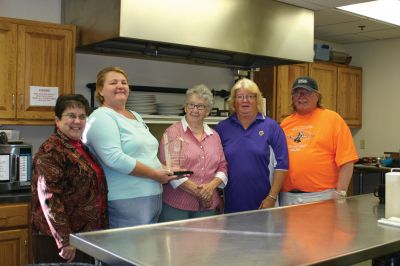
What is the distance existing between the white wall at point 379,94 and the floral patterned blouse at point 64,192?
4.42 metres

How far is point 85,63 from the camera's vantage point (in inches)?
141

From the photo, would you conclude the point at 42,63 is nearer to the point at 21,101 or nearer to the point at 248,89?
the point at 21,101

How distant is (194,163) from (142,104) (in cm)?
110

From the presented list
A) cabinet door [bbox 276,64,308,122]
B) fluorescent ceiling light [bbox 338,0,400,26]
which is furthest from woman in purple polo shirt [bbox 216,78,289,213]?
cabinet door [bbox 276,64,308,122]

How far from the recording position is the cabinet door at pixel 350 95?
5430 mm

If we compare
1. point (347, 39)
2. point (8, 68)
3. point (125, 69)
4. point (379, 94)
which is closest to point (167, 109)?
point (125, 69)

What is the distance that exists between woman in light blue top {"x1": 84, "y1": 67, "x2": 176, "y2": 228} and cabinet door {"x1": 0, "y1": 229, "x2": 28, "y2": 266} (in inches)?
34.3

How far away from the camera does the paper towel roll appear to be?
175 cm

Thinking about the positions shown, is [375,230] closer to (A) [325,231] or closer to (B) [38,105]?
(A) [325,231]

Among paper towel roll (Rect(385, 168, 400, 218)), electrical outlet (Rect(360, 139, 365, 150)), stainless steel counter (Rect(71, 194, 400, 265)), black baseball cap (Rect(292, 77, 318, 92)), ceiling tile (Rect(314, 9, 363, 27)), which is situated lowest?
stainless steel counter (Rect(71, 194, 400, 265))

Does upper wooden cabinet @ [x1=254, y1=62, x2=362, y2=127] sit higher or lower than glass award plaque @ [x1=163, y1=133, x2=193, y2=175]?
higher

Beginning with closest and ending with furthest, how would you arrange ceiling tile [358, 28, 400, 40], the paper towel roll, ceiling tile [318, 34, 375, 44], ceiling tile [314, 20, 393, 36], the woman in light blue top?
the paper towel roll, the woman in light blue top, ceiling tile [314, 20, 393, 36], ceiling tile [358, 28, 400, 40], ceiling tile [318, 34, 375, 44]

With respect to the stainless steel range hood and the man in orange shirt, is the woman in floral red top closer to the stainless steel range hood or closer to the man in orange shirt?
the stainless steel range hood

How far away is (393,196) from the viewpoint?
5.78ft
